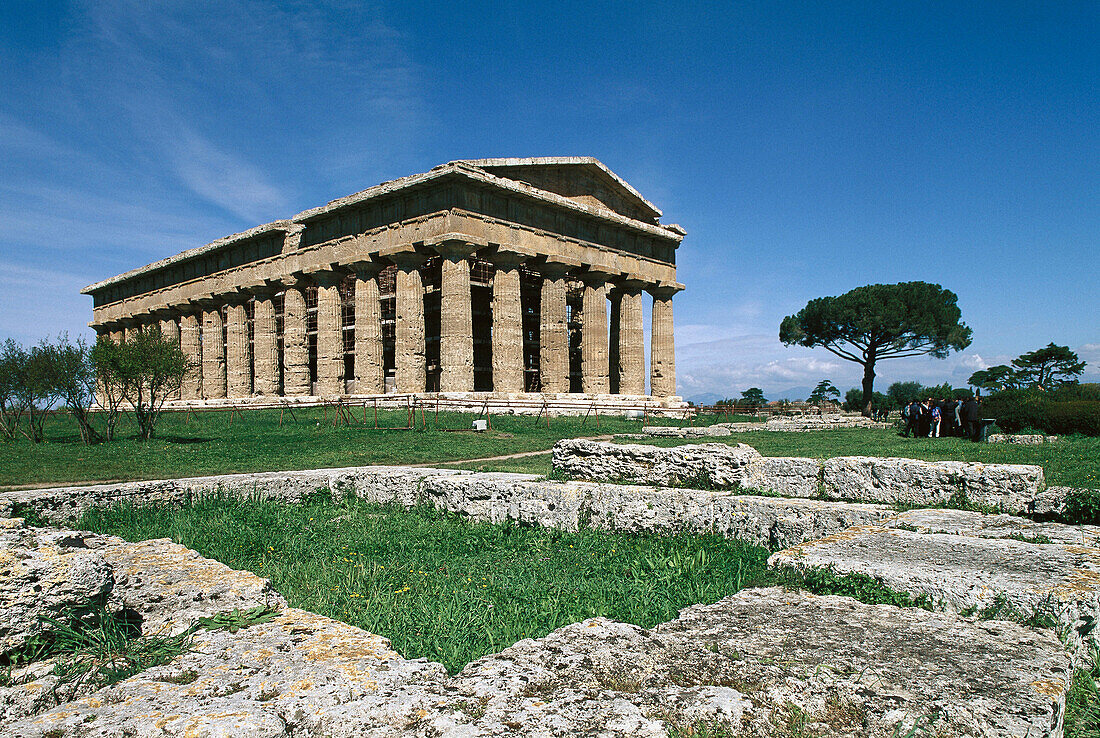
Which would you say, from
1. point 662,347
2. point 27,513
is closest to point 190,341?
point 662,347

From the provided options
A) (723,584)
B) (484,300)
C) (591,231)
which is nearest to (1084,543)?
(723,584)

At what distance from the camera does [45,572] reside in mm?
3484

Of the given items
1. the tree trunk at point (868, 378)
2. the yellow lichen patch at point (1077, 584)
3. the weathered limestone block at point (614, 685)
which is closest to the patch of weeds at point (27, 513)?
the weathered limestone block at point (614, 685)

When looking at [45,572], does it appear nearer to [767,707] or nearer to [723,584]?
[767,707]

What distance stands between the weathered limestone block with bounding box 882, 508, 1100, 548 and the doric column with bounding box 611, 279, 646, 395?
33.6 metres

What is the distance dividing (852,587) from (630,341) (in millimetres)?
36573

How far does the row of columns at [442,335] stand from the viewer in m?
32.0

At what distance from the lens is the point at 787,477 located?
8.40 meters

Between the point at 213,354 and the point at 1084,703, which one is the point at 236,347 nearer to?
the point at 213,354

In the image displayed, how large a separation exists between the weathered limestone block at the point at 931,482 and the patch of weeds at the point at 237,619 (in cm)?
667

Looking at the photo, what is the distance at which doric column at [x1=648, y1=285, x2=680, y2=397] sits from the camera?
4203 cm

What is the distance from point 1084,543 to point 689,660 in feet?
12.8

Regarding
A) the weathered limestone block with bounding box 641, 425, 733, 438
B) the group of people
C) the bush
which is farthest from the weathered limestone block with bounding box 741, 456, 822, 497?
the bush

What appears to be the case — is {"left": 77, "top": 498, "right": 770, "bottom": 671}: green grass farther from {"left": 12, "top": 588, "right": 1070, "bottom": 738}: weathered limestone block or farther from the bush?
the bush
